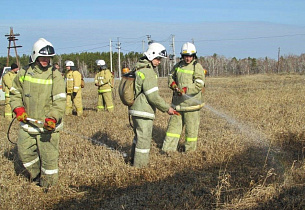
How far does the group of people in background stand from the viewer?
14.9 ft

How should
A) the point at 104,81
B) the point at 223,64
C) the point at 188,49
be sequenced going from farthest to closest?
1. the point at 223,64
2. the point at 104,81
3. the point at 188,49

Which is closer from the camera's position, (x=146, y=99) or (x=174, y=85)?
(x=146, y=99)

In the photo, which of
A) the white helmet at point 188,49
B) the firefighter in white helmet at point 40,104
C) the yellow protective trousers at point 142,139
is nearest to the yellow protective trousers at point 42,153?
the firefighter in white helmet at point 40,104

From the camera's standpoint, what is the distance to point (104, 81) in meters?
11.9

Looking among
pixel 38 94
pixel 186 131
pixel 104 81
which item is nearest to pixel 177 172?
pixel 186 131

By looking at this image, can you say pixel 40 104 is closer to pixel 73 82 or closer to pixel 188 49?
pixel 188 49

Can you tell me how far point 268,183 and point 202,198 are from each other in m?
1.09

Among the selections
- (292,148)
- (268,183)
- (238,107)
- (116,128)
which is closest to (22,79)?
(268,183)

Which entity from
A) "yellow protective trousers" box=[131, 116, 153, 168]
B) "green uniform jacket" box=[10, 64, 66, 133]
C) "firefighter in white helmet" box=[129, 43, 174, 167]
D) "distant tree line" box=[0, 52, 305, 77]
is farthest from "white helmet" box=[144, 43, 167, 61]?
"distant tree line" box=[0, 52, 305, 77]

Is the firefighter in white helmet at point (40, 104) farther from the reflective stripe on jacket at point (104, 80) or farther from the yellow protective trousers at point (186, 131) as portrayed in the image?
the reflective stripe on jacket at point (104, 80)

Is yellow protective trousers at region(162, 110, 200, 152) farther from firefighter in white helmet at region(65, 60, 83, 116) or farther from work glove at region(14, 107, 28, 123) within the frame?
firefighter in white helmet at region(65, 60, 83, 116)

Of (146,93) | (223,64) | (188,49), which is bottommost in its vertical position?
(146,93)

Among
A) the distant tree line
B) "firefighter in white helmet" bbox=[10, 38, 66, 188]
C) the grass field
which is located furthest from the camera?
the distant tree line

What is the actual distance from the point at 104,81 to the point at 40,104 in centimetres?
736
